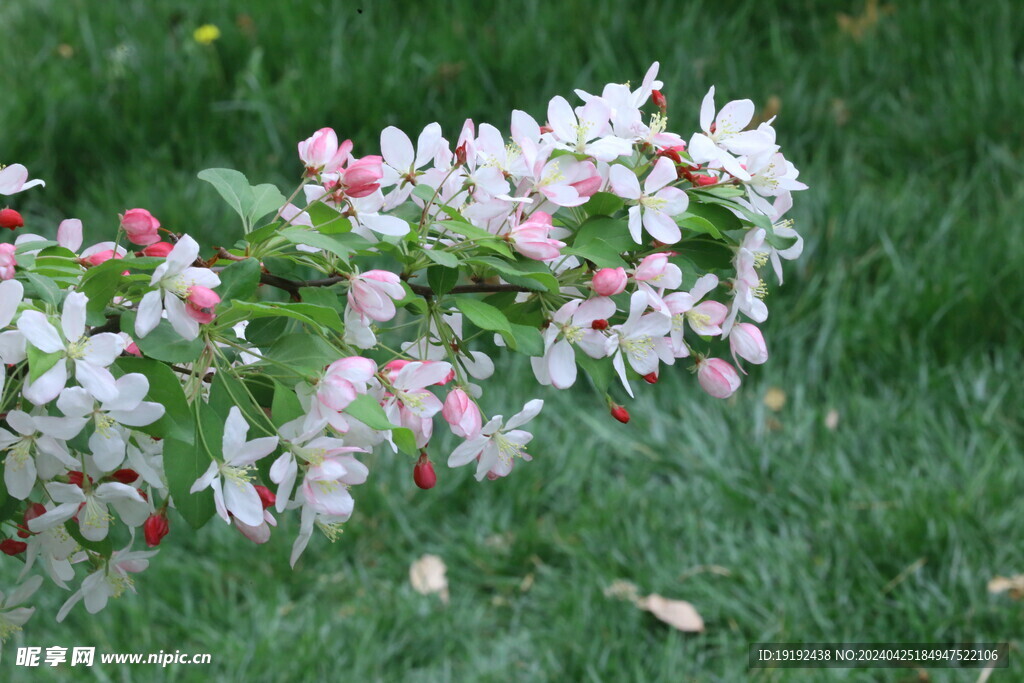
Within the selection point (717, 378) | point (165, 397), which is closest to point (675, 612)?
point (717, 378)

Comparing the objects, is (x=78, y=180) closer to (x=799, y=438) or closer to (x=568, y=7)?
(x=568, y=7)

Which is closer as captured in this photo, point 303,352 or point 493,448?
point 303,352

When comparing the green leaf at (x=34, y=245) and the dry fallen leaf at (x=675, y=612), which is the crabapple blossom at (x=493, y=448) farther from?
the dry fallen leaf at (x=675, y=612)

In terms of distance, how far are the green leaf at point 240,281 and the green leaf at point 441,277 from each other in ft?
0.46

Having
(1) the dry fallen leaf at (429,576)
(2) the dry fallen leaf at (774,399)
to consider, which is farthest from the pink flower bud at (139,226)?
(2) the dry fallen leaf at (774,399)

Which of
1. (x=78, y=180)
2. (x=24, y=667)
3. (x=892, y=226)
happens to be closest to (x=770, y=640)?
(x=892, y=226)

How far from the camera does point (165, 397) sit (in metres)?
Result: 0.71

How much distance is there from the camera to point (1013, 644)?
182cm

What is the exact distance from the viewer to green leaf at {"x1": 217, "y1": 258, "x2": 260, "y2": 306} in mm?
732

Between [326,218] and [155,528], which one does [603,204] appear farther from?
[155,528]

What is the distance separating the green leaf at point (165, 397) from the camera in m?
0.71

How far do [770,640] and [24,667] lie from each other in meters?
1.34

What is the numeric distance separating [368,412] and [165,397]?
0.14m

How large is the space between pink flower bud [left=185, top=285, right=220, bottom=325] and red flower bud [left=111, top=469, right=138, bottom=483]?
0.19m
